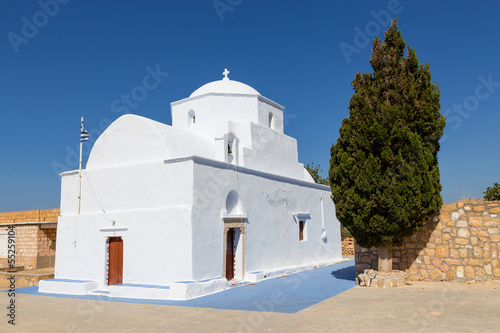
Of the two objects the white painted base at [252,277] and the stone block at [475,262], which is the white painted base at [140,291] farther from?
the stone block at [475,262]

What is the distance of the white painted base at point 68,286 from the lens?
11797 millimetres

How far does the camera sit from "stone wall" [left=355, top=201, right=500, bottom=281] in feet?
35.6

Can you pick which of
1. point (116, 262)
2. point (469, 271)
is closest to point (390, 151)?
point (469, 271)

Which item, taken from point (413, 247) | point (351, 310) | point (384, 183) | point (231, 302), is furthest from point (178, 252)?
point (413, 247)

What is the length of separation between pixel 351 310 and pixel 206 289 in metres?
4.21

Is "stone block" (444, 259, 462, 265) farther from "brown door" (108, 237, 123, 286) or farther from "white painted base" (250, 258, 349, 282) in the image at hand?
"brown door" (108, 237, 123, 286)

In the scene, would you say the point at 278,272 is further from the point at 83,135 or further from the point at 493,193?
the point at 493,193

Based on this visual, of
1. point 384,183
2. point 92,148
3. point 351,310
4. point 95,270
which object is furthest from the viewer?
point 92,148

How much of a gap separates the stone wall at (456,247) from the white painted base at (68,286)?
28.9 feet

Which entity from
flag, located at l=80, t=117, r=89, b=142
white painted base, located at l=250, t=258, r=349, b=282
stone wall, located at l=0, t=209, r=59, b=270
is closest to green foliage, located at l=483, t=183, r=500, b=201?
white painted base, located at l=250, t=258, r=349, b=282

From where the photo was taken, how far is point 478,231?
11.0m

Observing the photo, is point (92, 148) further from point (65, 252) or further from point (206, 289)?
point (206, 289)

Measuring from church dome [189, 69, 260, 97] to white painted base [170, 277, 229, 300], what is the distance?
7.96 metres

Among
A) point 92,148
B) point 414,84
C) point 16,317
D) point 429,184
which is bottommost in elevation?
point 16,317
